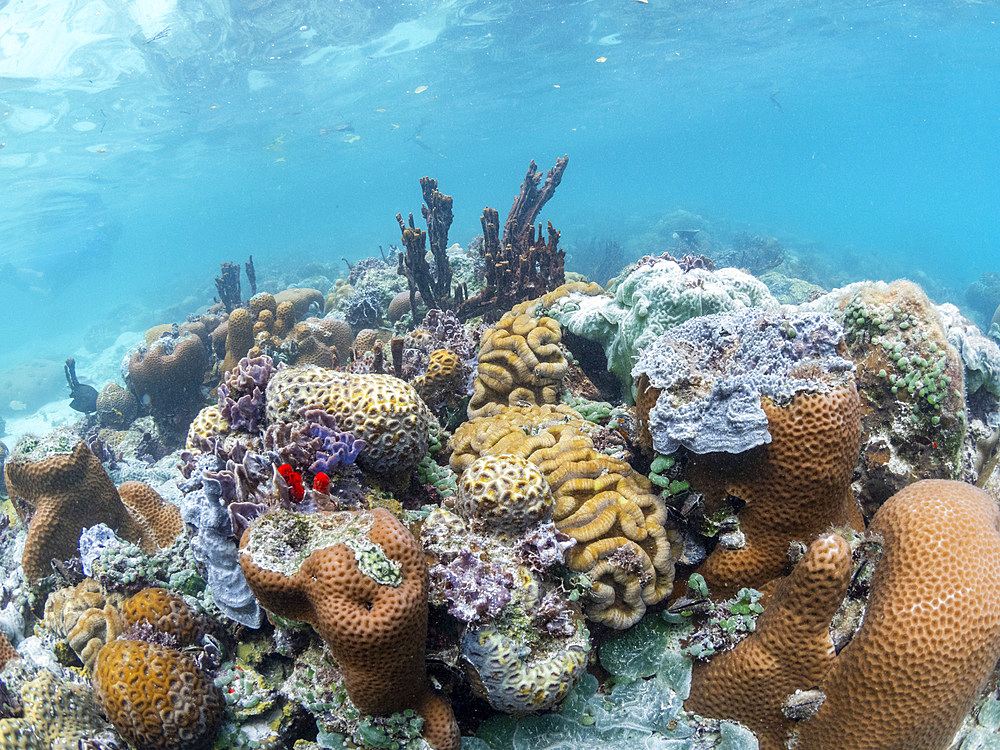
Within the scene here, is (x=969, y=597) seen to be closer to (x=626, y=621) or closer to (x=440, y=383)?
(x=626, y=621)

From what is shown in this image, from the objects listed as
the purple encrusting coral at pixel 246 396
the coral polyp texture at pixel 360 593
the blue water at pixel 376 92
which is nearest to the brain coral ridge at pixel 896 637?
the coral polyp texture at pixel 360 593

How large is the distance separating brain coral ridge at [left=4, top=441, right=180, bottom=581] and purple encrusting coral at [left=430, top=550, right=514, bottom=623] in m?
3.33

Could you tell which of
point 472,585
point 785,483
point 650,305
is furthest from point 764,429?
point 650,305

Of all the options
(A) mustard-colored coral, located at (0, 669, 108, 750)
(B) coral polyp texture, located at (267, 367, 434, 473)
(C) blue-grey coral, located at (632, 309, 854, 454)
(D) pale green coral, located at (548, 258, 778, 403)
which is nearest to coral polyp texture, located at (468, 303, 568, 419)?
(D) pale green coral, located at (548, 258, 778, 403)

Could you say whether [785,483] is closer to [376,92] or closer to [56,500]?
[56,500]

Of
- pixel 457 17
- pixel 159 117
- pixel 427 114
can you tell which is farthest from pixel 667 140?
pixel 159 117

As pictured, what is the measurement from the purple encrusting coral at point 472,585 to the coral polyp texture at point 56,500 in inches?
132

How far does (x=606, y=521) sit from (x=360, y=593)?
4.46ft

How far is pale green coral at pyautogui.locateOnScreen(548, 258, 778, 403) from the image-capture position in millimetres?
4211

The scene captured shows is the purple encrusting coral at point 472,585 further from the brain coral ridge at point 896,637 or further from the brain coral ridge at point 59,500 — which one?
the brain coral ridge at point 59,500

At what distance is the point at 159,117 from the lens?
29.5 metres

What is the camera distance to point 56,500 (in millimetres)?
3852

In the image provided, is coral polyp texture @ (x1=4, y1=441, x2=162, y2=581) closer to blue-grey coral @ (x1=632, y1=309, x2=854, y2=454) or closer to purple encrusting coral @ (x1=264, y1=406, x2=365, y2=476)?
purple encrusting coral @ (x1=264, y1=406, x2=365, y2=476)

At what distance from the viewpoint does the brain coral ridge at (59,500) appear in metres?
3.81
